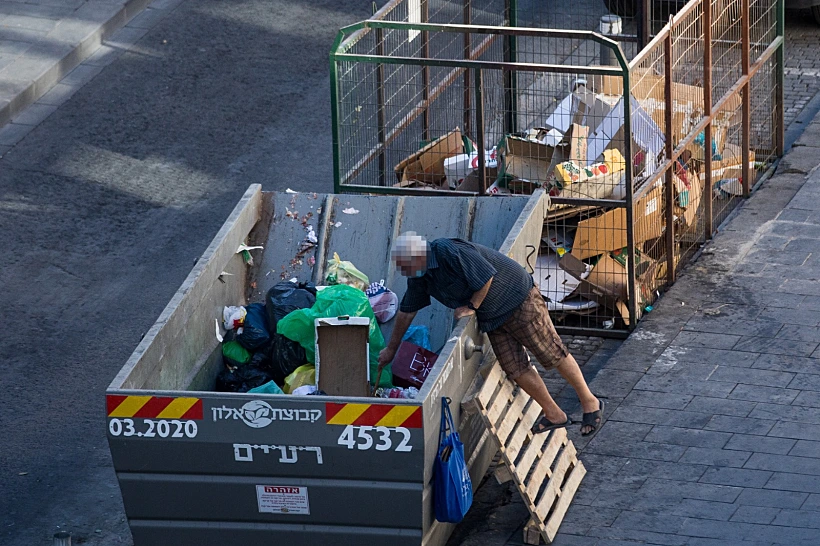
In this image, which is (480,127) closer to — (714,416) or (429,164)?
(429,164)

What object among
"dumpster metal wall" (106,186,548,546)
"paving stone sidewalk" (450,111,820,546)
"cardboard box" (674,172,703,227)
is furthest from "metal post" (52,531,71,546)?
"cardboard box" (674,172,703,227)

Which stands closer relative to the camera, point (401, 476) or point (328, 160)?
point (401, 476)

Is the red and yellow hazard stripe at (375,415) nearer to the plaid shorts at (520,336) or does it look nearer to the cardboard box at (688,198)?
the plaid shorts at (520,336)

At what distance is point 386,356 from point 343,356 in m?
0.27

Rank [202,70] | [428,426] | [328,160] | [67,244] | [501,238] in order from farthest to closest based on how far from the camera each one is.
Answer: [202,70] < [328,160] < [67,244] < [501,238] < [428,426]

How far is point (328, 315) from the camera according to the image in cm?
764

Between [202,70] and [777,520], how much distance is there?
8574mm

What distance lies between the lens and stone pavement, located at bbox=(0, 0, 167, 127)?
13344 millimetres

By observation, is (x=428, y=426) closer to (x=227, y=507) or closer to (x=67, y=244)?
(x=227, y=507)

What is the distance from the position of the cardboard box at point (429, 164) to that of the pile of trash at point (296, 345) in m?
1.97

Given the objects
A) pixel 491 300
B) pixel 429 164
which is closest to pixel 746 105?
pixel 429 164

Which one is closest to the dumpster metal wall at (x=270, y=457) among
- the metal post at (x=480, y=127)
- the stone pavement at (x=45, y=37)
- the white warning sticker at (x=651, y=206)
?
the metal post at (x=480, y=127)

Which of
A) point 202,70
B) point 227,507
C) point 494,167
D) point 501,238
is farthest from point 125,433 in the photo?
point 202,70

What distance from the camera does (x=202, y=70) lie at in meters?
13.9
